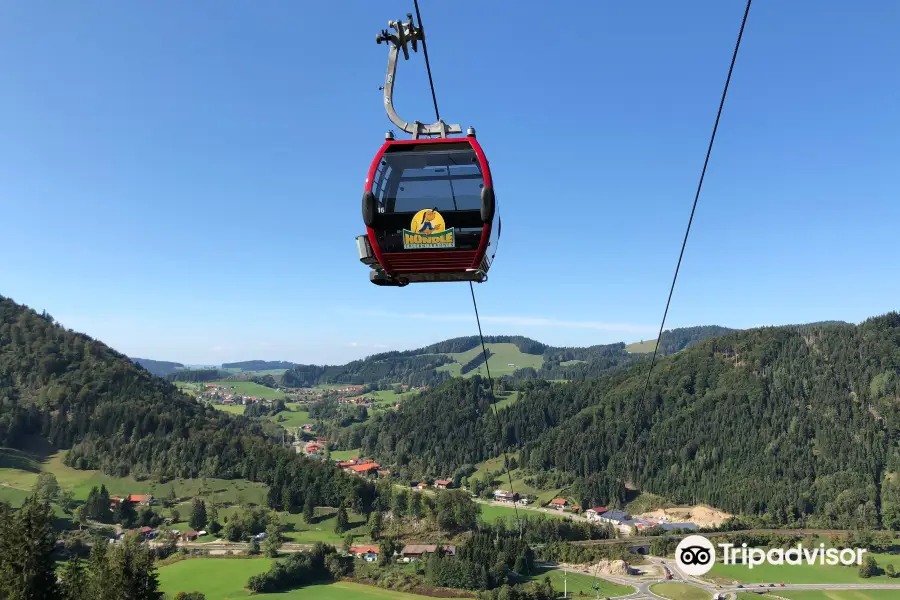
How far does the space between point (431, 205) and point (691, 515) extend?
121m

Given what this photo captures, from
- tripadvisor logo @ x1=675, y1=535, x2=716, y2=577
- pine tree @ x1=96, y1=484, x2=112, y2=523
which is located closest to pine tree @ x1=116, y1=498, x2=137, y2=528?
pine tree @ x1=96, y1=484, x2=112, y2=523

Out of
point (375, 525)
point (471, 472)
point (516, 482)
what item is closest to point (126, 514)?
point (375, 525)

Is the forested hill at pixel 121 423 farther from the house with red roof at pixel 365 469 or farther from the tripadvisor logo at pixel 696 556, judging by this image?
the tripadvisor logo at pixel 696 556

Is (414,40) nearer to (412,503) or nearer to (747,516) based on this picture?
(412,503)

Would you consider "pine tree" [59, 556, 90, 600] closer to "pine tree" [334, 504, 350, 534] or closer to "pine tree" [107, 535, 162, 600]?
"pine tree" [107, 535, 162, 600]

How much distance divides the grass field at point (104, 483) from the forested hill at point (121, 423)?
9.34ft

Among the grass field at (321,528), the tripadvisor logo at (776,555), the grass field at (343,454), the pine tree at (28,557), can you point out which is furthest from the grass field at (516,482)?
the pine tree at (28,557)

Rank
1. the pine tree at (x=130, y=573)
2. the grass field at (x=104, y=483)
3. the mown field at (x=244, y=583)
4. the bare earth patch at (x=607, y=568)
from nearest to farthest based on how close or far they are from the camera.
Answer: the pine tree at (x=130, y=573), the mown field at (x=244, y=583), the bare earth patch at (x=607, y=568), the grass field at (x=104, y=483)

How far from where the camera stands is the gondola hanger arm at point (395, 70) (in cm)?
888

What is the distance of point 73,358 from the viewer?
154 m

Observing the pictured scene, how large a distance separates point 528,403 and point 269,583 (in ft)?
463

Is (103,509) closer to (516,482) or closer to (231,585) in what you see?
(231,585)

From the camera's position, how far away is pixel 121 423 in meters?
130

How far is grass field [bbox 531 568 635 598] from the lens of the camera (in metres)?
58.9
